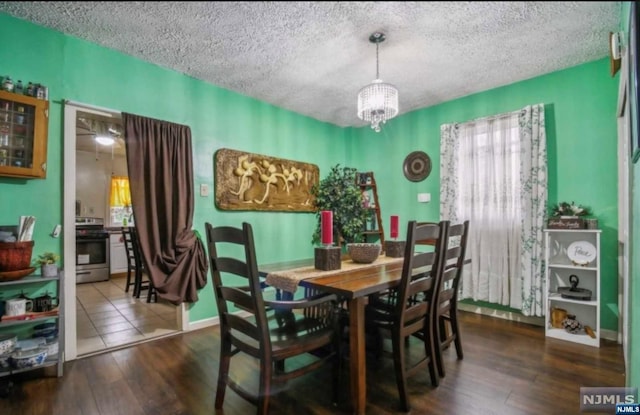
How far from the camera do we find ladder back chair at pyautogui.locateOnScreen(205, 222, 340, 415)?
1358 millimetres

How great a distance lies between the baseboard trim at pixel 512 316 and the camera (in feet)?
8.15

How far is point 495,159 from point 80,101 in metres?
3.84

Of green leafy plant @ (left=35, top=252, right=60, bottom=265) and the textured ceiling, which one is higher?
the textured ceiling

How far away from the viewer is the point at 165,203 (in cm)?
258

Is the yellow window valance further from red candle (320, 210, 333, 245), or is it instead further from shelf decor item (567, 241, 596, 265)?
shelf decor item (567, 241, 596, 265)

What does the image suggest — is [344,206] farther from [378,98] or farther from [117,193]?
[117,193]

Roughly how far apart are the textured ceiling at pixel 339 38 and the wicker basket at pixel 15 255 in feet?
5.10

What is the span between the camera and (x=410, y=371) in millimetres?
1653

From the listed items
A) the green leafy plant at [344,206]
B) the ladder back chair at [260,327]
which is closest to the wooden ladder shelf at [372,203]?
the green leafy plant at [344,206]

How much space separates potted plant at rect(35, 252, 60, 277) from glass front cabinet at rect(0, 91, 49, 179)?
55 centimetres

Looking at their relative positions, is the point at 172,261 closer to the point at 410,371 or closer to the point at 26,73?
the point at 26,73

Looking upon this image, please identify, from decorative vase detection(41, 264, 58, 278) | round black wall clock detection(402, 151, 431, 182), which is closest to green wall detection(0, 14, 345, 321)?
decorative vase detection(41, 264, 58, 278)

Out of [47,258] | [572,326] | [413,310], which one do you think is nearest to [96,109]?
[47,258]

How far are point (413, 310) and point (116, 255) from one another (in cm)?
536
